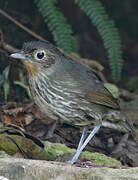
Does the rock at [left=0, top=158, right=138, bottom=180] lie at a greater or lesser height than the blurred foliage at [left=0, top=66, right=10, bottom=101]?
greater

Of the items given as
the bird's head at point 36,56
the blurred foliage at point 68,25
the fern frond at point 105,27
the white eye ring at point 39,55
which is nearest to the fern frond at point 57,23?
the blurred foliage at point 68,25

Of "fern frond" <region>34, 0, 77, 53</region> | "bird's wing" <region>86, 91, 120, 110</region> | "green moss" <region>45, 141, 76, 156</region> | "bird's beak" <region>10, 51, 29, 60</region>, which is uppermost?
"fern frond" <region>34, 0, 77, 53</region>

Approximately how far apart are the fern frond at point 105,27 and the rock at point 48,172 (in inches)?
123

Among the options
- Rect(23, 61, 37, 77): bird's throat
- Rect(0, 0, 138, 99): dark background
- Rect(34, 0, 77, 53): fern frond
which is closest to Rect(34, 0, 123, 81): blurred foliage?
Rect(34, 0, 77, 53): fern frond

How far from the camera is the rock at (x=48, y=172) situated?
3635 millimetres

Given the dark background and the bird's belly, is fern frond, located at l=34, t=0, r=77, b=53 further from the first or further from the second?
the bird's belly

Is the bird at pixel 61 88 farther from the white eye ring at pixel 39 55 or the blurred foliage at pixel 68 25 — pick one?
the blurred foliage at pixel 68 25

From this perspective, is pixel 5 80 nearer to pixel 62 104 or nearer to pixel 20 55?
pixel 20 55

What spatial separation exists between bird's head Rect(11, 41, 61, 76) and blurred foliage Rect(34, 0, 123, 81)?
1461 mm

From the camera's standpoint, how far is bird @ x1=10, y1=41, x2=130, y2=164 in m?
4.69

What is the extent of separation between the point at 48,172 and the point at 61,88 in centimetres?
133

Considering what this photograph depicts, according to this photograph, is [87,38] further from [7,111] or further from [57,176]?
[57,176]

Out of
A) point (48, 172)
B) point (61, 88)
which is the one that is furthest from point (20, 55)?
point (48, 172)

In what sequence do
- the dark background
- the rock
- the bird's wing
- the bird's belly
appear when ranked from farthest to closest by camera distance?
the dark background
the bird's wing
the bird's belly
the rock
